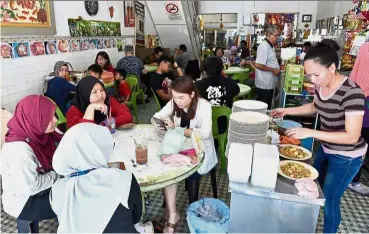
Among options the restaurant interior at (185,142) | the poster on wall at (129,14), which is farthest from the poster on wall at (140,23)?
the restaurant interior at (185,142)

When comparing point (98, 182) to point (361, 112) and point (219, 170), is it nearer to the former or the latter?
point (361, 112)

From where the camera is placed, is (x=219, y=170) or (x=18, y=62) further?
(x=18, y=62)

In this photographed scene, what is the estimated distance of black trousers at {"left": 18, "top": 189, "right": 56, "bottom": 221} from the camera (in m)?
1.72

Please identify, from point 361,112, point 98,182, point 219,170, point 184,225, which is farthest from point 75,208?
point 219,170

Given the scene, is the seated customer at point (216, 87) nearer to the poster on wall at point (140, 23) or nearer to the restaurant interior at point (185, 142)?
the restaurant interior at point (185, 142)

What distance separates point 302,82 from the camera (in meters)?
3.81

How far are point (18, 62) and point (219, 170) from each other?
125 inches

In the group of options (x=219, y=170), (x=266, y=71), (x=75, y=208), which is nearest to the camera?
(x=75, y=208)

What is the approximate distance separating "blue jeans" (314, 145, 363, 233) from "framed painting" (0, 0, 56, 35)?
4063mm

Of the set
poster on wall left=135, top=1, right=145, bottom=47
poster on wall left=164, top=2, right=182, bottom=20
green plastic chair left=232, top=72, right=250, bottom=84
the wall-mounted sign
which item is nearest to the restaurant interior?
green plastic chair left=232, top=72, right=250, bottom=84

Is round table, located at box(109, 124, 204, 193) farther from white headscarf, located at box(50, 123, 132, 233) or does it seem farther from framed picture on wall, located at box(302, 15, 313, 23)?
framed picture on wall, located at box(302, 15, 313, 23)

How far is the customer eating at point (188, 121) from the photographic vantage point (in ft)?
7.40

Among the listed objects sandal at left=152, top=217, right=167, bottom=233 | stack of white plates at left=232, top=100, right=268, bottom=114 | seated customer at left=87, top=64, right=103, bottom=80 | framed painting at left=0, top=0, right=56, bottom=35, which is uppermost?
framed painting at left=0, top=0, right=56, bottom=35

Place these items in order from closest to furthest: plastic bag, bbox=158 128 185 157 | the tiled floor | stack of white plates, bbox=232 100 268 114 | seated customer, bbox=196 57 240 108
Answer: plastic bag, bbox=158 128 185 157 → stack of white plates, bbox=232 100 268 114 → the tiled floor → seated customer, bbox=196 57 240 108
